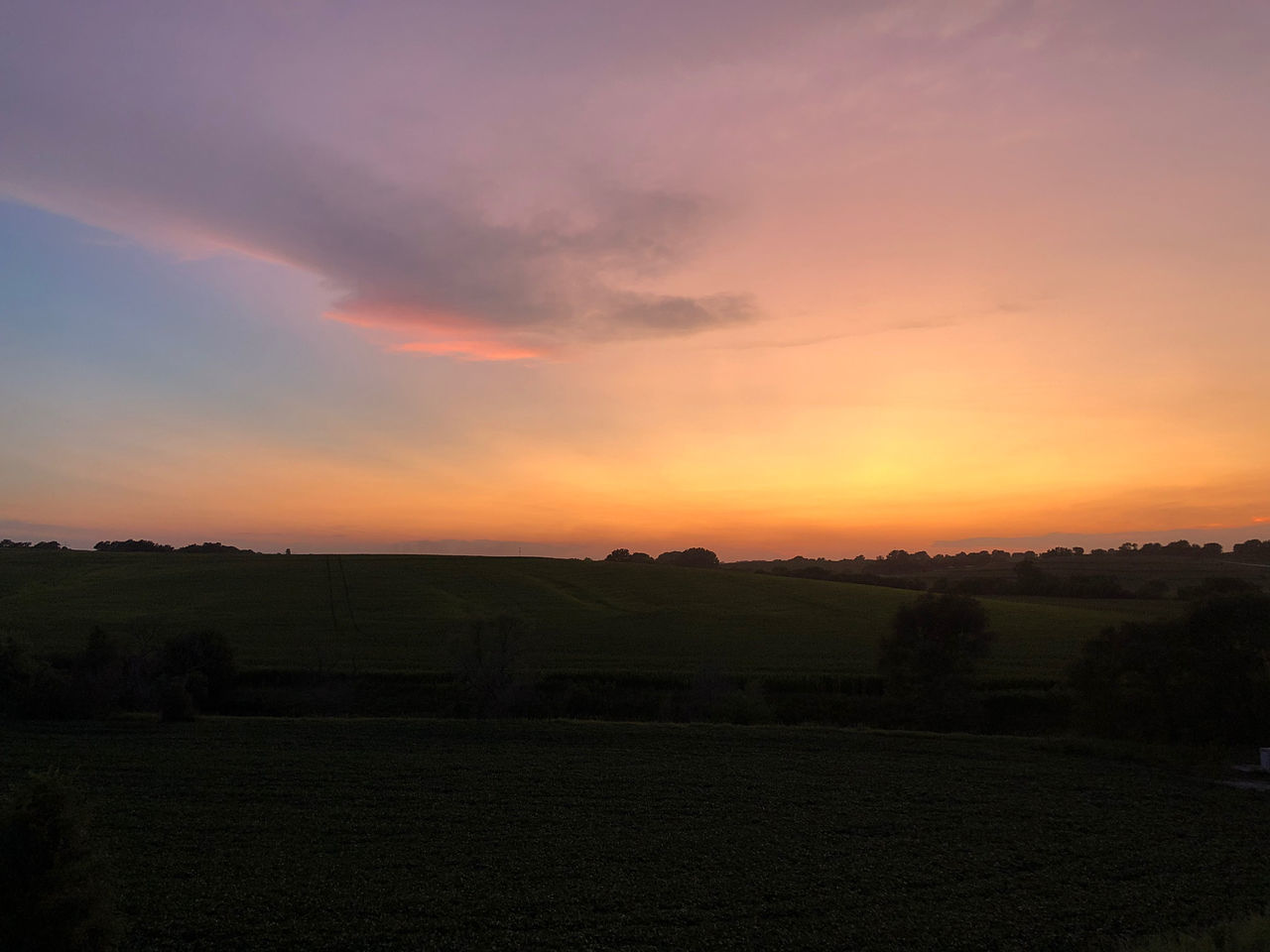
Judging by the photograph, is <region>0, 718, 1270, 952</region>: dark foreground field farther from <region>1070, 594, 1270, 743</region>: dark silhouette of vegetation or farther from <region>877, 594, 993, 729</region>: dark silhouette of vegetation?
<region>877, 594, 993, 729</region>: dark silhouette of vegetation

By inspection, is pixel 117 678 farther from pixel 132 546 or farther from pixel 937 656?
pixel 132 546

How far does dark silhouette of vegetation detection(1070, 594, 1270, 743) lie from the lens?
36094 mm

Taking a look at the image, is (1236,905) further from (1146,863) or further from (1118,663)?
(1118,663)

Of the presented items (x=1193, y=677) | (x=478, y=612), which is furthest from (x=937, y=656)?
(x=478, y=612)

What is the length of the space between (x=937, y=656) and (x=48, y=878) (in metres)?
45.6

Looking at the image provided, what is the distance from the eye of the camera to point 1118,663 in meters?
39.0

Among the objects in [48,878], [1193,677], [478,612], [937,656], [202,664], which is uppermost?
[48,878]

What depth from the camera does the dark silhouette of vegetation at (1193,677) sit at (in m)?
36.1

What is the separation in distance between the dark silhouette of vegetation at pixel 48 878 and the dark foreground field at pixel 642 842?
3683 millimetres

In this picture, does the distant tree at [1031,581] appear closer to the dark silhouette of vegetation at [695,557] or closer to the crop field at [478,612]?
the crop field at [478,612]

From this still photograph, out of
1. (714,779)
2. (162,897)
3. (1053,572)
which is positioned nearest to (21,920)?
(162,897)

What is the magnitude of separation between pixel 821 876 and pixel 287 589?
→ 79.5 metres

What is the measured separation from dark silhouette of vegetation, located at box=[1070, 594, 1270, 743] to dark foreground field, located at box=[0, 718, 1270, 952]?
311 inches

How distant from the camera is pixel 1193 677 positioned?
3669cm
